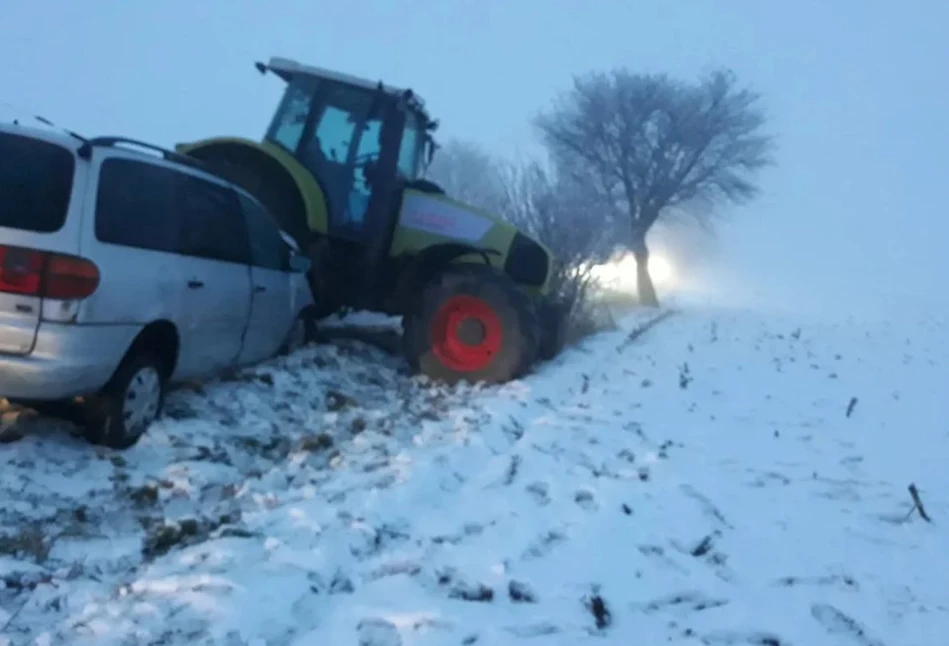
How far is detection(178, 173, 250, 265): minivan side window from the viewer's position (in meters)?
5.49

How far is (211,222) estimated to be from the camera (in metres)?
5.80

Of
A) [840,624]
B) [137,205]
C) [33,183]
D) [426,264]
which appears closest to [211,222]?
[137,205]

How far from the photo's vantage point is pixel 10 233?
14.2 ft

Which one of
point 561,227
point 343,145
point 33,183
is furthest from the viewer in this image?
point 561,227

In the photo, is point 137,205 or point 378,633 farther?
point 137,205

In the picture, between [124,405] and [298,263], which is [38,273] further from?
[298,263]

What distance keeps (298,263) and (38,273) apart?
9.39ft

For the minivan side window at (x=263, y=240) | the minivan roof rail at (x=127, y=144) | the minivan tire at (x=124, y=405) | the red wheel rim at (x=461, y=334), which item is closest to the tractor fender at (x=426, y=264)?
the red wheel rim at (x=461, y=334)

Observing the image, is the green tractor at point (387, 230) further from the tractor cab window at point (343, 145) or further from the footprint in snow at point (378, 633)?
the footprint in snow at point (378, 633)

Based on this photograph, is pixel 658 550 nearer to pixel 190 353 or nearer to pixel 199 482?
pixel 199 482

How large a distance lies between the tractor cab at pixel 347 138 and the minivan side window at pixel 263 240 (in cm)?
126

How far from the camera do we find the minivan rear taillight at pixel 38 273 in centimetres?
432

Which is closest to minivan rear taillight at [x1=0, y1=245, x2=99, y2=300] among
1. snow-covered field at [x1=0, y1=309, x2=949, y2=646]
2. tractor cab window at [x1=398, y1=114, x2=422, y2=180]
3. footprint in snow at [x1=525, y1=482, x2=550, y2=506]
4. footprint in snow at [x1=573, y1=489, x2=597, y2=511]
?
snow-covered field at [x1=0, y1=309, x2=949, y2=646]

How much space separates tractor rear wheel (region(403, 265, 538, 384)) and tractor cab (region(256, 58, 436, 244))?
933mm
